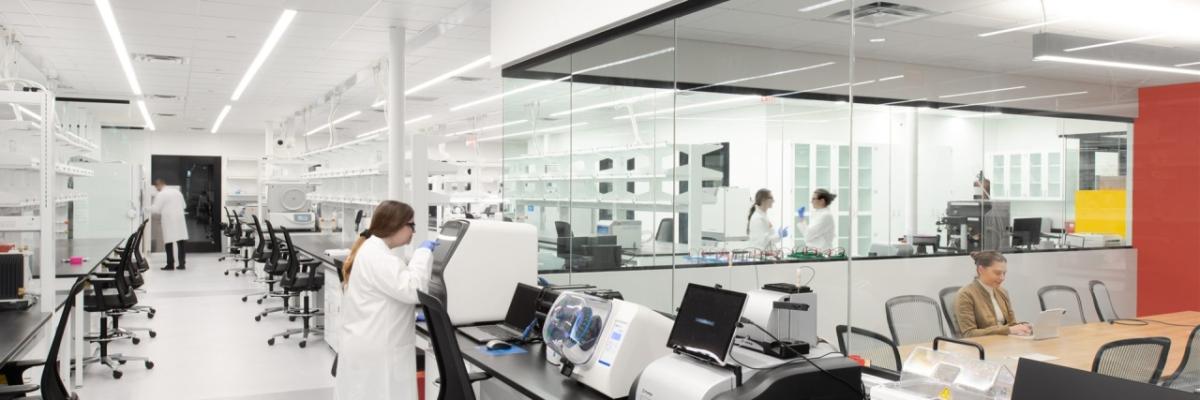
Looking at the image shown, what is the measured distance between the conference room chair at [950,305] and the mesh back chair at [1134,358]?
645 millimetres

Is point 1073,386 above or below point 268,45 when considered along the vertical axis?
below

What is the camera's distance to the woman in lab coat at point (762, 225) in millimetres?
3826

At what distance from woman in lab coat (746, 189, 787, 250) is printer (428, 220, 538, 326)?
3.62ft

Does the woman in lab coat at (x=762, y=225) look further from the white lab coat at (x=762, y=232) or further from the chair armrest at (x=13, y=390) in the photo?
the chair armrest at (x=13, y=390)

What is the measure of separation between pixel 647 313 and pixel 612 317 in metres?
0.12

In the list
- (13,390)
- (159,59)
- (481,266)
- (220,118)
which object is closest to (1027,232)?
(481,266)

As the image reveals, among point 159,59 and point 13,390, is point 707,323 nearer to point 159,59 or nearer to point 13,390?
point 13,390

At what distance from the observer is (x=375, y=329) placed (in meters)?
3.42

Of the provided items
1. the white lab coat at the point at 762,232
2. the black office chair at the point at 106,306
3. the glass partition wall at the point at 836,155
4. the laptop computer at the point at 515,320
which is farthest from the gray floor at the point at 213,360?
the white lab coat at the point at 762,232

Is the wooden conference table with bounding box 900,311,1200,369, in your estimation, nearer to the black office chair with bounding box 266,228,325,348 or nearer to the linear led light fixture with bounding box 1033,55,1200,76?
the linear led light fixture with bounding box 1033,55,1200,76

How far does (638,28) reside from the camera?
3.86 meters

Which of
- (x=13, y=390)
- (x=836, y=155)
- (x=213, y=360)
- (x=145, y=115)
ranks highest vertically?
(x=145, y=115)

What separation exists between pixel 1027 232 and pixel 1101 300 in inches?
13.7

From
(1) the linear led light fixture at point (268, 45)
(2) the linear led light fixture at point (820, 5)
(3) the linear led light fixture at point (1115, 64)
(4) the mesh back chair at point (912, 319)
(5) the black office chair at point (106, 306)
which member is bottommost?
(5) the black office chair at point (106, 306)
